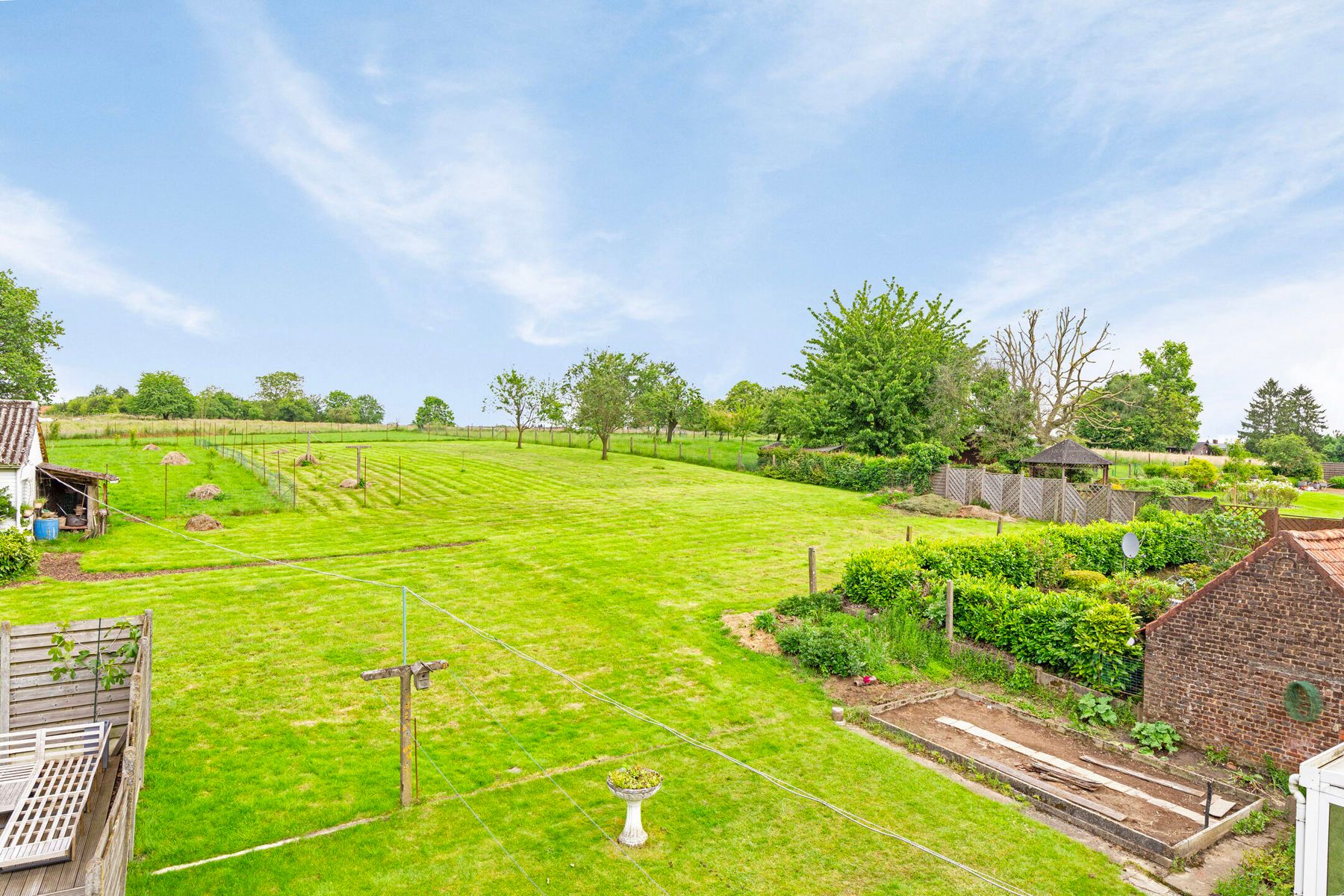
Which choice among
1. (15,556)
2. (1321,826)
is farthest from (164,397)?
(1321,826)

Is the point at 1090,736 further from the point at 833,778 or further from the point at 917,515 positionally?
the point at 917,515

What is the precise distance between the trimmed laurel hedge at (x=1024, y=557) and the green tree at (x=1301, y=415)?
329 feet

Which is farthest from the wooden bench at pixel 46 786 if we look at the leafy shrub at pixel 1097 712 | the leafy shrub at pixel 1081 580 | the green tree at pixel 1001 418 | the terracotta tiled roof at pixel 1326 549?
the green tree at pixel 1001 418

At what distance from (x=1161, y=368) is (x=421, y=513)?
84005 millimetres

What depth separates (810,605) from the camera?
17594 mm

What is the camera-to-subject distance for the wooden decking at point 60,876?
20.7 ft

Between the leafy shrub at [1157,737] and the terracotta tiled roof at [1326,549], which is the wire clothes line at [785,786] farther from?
the terracotta tiled roof at [1326,549]

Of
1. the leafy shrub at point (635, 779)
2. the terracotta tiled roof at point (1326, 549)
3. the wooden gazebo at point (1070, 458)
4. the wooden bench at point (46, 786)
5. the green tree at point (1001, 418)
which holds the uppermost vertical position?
the green tree at point (1001, 418)

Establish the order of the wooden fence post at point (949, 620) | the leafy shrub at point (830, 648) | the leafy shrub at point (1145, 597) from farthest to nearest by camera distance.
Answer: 1. the wooden fence post at point (949, 620)
2. the leafy shrub at point (830, 648)
3. the leafy shrub at point (1145, 597)

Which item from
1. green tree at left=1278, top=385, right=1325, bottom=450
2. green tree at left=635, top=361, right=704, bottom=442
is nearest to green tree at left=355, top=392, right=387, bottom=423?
green tree at left=635, top=361, right=704, bottom=442

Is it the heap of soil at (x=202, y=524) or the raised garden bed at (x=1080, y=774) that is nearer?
the raised garden bed at (x=1080, y=774)

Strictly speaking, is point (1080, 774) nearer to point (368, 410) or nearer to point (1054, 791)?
point (1054, 791)

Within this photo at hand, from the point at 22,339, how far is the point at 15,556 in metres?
33.3

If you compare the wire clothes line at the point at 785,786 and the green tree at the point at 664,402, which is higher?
the green tree at the point at 664,402
